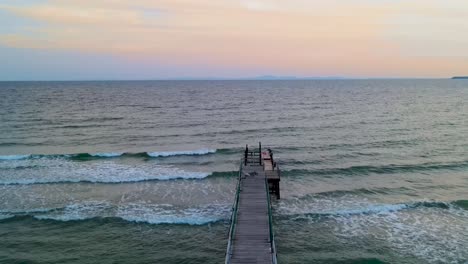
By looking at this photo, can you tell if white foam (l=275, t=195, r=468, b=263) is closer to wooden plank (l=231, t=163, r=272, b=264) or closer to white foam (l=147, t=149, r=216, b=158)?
wooden plank (l=231, t=163, r=272, b=264)

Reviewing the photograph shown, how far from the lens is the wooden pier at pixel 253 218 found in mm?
14695

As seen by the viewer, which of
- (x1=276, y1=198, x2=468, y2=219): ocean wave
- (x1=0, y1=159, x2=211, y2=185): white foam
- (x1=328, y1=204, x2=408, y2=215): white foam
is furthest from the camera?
(x1=0, y1=159, x2=211, y2=185): white foam

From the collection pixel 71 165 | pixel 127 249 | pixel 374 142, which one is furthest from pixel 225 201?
pixel 374 142

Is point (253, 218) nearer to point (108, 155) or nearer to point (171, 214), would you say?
point (171, 214)

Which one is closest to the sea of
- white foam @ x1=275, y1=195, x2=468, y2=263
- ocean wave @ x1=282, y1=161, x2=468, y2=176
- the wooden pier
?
white foam @ x1=275, y1=195, x2=468, y2=263

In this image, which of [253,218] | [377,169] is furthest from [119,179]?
[377,169]

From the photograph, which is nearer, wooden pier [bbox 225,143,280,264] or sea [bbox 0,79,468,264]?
wooden pier [bbox 225,143,280,264]

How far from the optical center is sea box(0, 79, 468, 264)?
18.7 metres

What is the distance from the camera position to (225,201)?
24531 mm

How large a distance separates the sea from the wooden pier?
6.83 feet

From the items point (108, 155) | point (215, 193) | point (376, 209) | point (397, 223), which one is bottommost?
point (397, 223)

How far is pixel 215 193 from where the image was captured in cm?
2614

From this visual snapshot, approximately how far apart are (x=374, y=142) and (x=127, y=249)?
103ft

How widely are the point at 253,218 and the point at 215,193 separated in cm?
860
